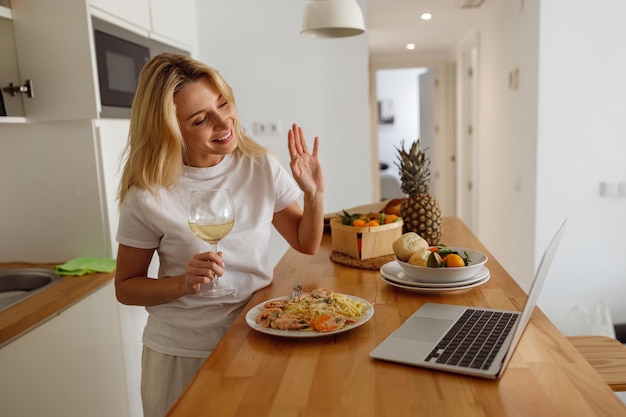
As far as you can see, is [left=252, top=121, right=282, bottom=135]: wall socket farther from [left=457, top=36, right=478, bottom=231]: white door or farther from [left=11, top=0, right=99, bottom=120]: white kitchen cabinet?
[left=457, top=36, right=478, bottom=231]: white door

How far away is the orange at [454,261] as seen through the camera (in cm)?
134

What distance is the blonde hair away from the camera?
130cm

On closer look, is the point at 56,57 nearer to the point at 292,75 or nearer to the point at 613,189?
the point at 292,75

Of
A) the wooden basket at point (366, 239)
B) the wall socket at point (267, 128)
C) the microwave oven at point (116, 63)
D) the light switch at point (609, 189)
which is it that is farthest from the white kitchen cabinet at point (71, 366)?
the light switch at point (609, 189)

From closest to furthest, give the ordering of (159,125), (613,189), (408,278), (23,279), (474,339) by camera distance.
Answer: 1. (474,339)
2. (159,125)
3. (408,278)
4. (23,279)
5. (613,189)

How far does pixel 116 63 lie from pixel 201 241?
144cm

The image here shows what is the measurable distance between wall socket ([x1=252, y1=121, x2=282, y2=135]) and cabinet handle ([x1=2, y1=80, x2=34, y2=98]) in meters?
1.69

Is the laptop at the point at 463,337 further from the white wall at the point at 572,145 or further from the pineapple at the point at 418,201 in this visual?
the white wall at the point at 572,145

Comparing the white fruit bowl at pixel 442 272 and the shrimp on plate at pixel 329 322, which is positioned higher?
the white fruit bowl at pixel 442 272

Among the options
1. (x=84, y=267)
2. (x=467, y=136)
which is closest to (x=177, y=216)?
(x=84, y=267)

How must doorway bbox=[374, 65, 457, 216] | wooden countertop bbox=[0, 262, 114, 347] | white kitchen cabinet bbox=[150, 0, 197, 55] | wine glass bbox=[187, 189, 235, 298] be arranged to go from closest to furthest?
wine glass bbox=[187, 189, 235, 298]
wooden countertop bbox=[0, 262, 114, 347]
white kitchen cabinet bbox=[150, 0, 197, 55]
doorway bbox=[374, 65, 457, 216]

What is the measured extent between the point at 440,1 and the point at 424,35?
153cm

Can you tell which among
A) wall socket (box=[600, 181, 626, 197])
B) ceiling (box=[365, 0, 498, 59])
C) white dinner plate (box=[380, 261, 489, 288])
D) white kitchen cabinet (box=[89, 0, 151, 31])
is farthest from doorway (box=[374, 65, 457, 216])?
white dinner plate (box=[380, 261, 489, 288])

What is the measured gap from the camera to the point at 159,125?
131cm
